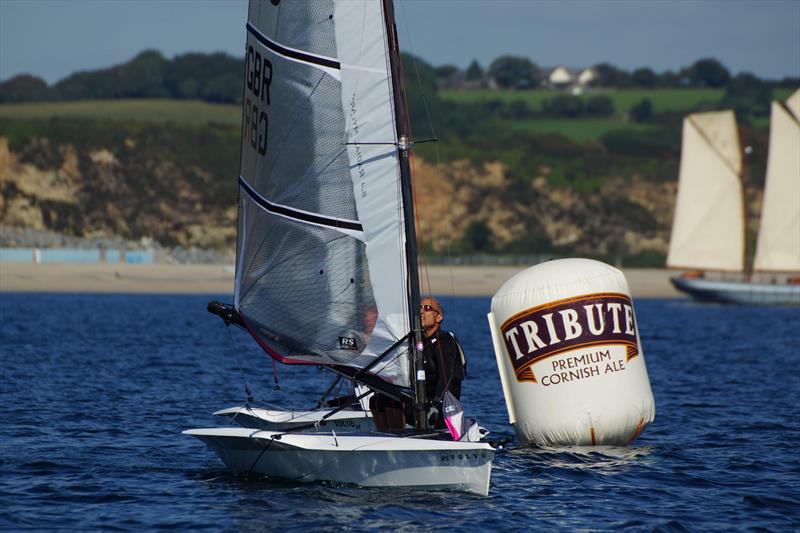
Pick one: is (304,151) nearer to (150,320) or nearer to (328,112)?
(328,112)

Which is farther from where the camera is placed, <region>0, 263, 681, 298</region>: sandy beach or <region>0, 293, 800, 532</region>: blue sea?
<region>0, 263, 681, 298</region>: sandy beach

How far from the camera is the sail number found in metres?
17.1

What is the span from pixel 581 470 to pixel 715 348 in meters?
26.9

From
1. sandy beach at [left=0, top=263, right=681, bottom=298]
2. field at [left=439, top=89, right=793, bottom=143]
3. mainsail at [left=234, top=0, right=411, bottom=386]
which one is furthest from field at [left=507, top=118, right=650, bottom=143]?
mainsail at [left=234, top=0, right=411, bottom=386]

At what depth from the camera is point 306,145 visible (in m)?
16.6

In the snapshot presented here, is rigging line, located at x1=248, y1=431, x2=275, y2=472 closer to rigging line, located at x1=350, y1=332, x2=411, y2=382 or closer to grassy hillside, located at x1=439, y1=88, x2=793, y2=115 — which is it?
rigging line, located at x1=350, y1=332, x2=411, y2=382

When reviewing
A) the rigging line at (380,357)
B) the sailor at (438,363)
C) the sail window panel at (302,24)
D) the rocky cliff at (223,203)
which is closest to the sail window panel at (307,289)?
the rigging line at (380,357)

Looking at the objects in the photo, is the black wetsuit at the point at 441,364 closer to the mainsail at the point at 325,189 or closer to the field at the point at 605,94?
the mainsail at the point at 325,189

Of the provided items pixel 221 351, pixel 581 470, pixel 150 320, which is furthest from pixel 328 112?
pixel 150 320

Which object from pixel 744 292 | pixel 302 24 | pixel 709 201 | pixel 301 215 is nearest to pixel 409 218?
pixel 301 215

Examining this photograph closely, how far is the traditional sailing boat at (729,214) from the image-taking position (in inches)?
2869

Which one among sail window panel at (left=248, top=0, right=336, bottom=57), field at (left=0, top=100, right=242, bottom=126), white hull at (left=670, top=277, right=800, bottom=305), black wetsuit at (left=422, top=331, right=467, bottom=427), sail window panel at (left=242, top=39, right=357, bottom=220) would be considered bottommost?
white hull at (left=670, top=277, right=800, bottom=305)

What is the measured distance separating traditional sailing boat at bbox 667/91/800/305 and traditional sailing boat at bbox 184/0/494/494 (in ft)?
198

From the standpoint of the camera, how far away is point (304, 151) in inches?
656
